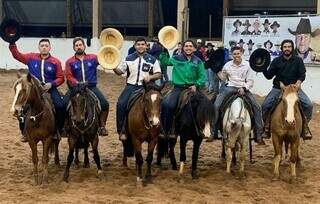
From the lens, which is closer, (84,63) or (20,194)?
(20,194)

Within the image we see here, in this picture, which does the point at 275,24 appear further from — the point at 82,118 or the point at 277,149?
the point at 82,118

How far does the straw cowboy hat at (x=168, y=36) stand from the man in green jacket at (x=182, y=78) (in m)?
0.54

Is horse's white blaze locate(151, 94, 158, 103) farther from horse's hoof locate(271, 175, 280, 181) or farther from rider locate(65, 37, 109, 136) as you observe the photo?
horse's hoof locate(271, 175, 280, 181)

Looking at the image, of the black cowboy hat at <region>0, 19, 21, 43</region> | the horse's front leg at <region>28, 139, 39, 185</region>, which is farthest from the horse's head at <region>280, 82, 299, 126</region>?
the black cowboy hat at <region>0, 19, 21, 43</region>

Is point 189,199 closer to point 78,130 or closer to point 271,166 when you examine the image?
point 78,130

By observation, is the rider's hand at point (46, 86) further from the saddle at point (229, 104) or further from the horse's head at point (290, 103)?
the horse's head at point (290, 103)

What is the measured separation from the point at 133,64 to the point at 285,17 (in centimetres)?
1072

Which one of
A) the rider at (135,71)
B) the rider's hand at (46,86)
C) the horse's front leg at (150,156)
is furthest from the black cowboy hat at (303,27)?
the rider's hand at (46,86)

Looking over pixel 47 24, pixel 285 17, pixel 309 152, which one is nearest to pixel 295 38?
pixel 285 17

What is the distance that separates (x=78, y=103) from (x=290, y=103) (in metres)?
3.12

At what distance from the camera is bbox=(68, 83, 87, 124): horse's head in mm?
8734

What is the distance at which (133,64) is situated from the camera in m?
9.47

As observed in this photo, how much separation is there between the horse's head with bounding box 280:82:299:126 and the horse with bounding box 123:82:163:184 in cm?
189

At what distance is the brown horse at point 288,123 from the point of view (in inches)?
352
